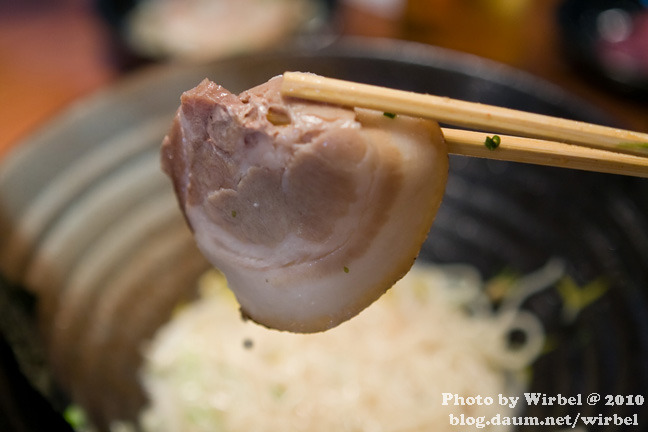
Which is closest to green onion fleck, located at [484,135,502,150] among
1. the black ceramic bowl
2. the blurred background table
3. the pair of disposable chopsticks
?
the pair of disposable chopsticks

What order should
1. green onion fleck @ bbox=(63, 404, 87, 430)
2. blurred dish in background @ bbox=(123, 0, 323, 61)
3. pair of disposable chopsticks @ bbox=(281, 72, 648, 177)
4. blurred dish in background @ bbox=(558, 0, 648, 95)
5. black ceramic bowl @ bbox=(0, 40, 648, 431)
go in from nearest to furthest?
pair of disposable chopsticks @ bbox=(281, 72, 648, 177) < green onion fleck @ bbox=(63, 404, 87, 430) < black ceramic bowl @ bbox=(0, 40, 648, 431) < blurred dish in background @ bbox=(558, 0, 648, 95) < blurred dish in background @ bbox=(123, 0, 323, 61)

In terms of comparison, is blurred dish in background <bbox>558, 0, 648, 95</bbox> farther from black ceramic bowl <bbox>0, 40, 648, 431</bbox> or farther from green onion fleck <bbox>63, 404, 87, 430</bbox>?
green onion fleck <bbox>63, 404, 87, 430</bbox>

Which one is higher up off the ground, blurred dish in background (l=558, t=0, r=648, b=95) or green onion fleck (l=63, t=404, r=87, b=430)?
blurred dish in background (l=558, t=0, r=648, b=95)

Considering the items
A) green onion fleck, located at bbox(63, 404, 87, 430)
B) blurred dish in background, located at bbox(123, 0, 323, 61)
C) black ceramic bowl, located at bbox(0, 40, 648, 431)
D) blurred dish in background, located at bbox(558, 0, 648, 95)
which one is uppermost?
blurred dish in background, located at bbox(123, 0, 323, 61)

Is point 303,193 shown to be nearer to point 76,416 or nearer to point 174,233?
point 76,416

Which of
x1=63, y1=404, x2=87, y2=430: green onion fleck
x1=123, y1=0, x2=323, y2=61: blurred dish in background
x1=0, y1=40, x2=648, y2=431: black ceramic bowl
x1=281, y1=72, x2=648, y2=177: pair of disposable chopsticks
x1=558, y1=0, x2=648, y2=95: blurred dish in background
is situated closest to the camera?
x1=281, y1=72, x2=648, y2=177: pair of disposable chopsticks

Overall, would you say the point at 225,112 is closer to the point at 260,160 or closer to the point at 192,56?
the point at 260,160

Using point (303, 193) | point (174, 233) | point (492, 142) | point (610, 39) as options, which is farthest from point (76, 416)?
point (610, 39)
